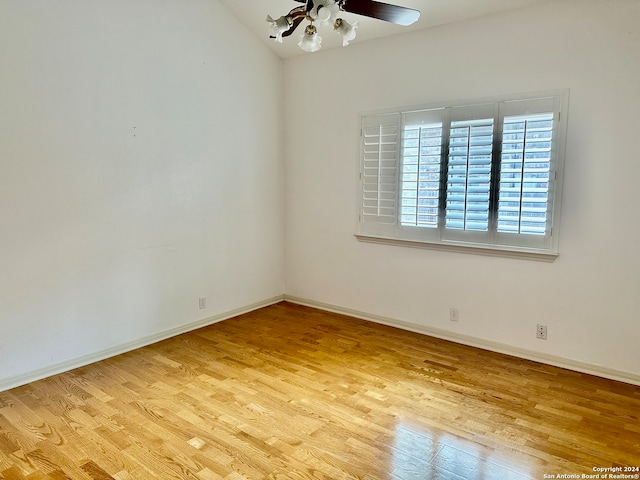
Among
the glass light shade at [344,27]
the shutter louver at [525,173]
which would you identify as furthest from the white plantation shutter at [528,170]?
the glass light shade at [344,27]

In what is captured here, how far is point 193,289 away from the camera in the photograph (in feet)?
13.4

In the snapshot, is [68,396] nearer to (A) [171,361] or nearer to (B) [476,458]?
(A) [171,361]

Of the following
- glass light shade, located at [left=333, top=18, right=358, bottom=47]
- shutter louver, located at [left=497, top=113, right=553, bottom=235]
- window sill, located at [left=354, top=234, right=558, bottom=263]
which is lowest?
window sill, located at [left=354, top=234, right=558, bottom=263]

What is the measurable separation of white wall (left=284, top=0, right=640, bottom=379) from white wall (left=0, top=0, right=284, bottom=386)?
0.73 metres

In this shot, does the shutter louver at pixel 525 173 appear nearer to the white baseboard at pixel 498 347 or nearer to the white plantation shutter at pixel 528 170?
the white plantation shutter at pixel 528 170

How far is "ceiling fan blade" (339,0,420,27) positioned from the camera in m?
2.23

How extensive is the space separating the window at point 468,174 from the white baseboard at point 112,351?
168 cm

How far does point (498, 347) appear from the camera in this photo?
11.7ft

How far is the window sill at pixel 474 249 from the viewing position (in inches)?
129

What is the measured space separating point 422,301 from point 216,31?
3189 mm

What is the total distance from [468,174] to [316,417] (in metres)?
2.24

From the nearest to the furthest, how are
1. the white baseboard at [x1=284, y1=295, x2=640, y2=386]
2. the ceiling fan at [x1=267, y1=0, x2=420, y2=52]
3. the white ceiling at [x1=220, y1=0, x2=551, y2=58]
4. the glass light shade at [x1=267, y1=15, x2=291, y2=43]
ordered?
the ceiling fan at [x1=267, y1=0, x2=420, y2=52]
the glass light shade at [x1=267, y1=15, x2=291, y2=43]
the white baseboard at [x1=284, y1=295, x2=640, y2=386]
the white ceiling at [x1=220, y1=0, x2=551, y2=58]

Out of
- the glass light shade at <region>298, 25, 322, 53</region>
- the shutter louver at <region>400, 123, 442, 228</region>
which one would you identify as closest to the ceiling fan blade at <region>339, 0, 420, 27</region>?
the glass light shade at <region>298, 25, 322, 53</region>

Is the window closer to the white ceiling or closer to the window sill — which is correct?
the window sill
